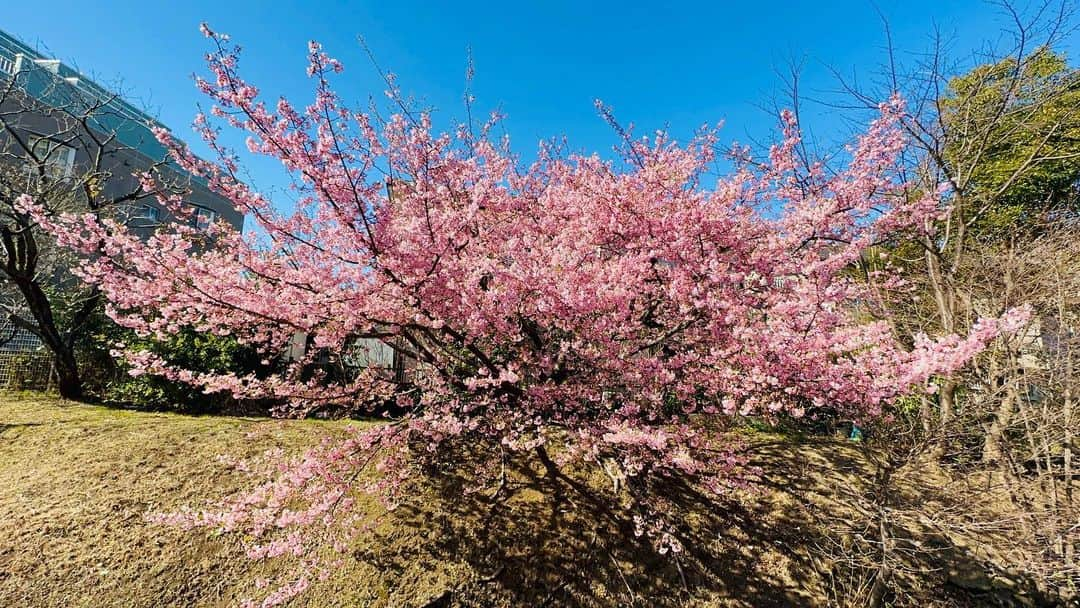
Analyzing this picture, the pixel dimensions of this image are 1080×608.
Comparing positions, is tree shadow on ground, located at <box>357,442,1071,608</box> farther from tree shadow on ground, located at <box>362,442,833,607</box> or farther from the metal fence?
the metal fence

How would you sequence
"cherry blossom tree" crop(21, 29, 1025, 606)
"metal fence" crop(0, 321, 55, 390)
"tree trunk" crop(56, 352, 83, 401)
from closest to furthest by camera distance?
"cherry blossom tree" crop(21, 29, 1025, 606), "tree trunk" crop(56, 352, 83, 401), "metal fence" crop(0, 321, 55, 390)

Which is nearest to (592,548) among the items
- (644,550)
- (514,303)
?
(644,550)

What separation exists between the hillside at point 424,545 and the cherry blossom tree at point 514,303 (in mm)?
338

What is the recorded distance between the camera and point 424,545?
3.98 m

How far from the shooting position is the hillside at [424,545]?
3.50 m

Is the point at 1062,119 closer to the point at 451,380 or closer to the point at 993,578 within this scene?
the point at 993,578

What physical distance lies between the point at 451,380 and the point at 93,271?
2.91 meters

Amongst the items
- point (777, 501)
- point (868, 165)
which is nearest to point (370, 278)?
point (777, 501)

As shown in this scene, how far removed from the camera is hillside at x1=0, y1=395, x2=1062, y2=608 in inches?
138

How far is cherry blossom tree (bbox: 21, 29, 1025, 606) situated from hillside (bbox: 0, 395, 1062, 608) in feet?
1.11

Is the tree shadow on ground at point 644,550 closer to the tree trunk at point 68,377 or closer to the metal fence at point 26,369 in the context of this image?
the tree trunk at point 68,377

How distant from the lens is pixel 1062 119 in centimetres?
518

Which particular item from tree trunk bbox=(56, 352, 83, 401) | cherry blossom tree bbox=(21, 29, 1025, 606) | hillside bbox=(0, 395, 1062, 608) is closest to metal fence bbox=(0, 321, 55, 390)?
Result: tree trunk bbox=(56, 352, 83, 401)

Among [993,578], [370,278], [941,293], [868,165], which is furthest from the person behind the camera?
[941,293]
